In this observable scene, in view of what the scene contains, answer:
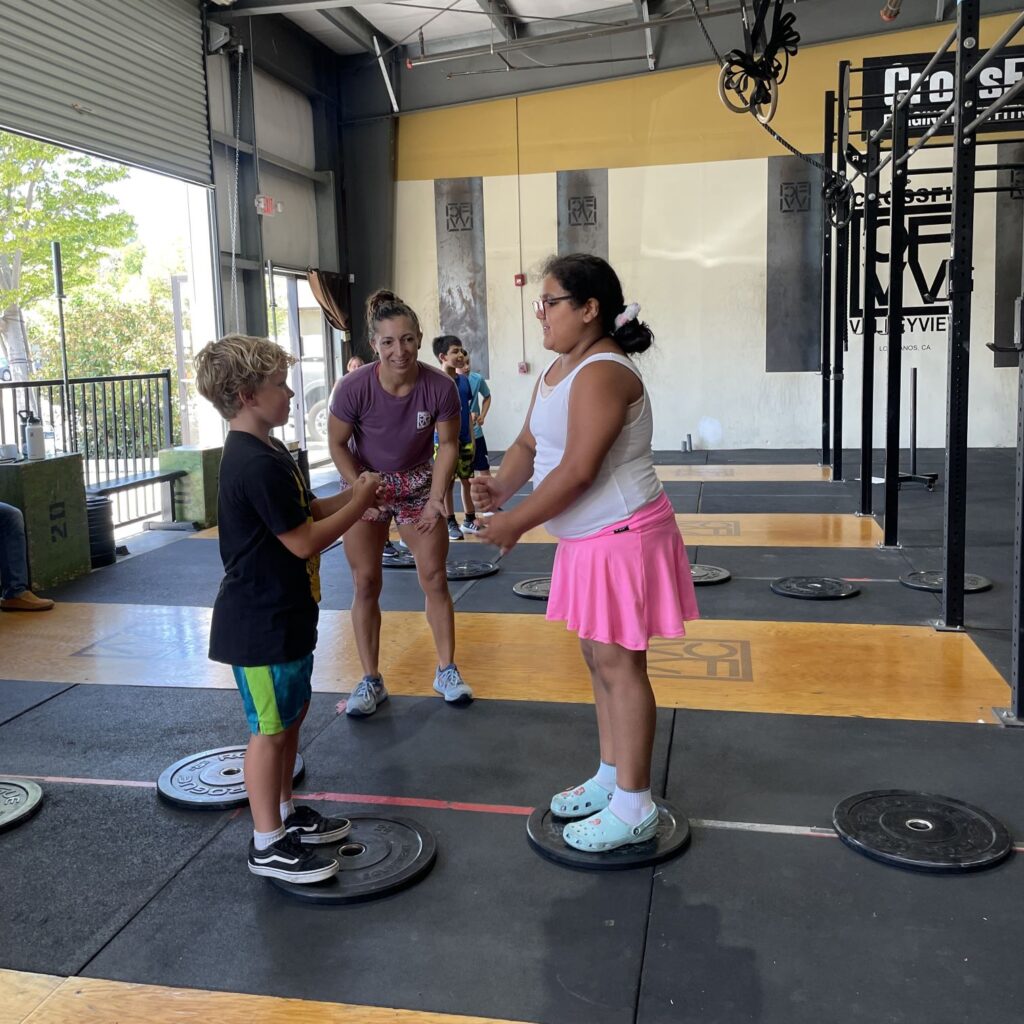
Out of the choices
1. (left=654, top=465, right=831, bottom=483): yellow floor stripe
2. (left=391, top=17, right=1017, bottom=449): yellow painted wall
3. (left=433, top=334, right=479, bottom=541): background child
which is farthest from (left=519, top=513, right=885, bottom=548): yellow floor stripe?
(left=391, top=17, right=1017, bottom=449): yellow painted wall

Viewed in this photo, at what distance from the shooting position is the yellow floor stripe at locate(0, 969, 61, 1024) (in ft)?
6.95

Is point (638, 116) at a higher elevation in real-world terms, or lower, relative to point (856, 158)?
higher

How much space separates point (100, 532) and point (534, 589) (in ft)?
10.3

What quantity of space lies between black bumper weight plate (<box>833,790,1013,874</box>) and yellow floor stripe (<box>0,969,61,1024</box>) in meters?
2.02

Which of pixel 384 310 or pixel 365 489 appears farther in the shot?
pixel 384 310

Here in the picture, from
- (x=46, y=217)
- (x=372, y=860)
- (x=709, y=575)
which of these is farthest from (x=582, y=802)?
(x=46, y=217)

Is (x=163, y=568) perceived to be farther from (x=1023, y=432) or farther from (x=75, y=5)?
(x=1023, y=432)

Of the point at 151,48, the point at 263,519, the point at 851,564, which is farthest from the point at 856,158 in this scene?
the point at 263,519

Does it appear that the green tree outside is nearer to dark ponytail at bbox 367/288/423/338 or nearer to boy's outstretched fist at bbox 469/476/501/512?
dark ponytail at bbox 367/288/423/338

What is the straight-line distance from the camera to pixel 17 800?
3098 mm

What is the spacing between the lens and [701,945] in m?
2.28

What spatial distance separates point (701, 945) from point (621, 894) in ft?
0.91

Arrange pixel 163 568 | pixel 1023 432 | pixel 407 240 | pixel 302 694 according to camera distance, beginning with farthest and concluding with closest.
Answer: pixel 407 240, pixel 163 568, pixel 1023 432, pixel 302 694

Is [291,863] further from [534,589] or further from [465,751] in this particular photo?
[534,589]
